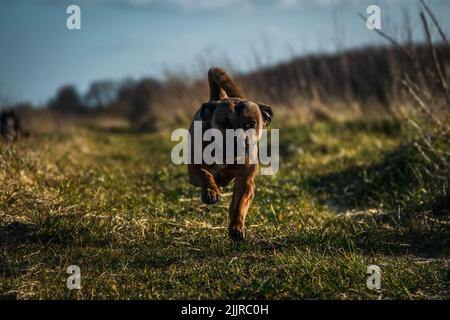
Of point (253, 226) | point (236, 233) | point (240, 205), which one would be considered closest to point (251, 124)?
point (240, 205)

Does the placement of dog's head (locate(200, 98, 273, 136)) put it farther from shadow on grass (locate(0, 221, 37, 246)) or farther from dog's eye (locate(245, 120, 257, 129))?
shadow on grass (locate(0, 221, 37, 246))

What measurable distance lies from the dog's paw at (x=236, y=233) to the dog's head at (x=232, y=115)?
2.60ft

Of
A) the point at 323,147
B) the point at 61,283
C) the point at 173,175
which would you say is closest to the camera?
the point at 61,283

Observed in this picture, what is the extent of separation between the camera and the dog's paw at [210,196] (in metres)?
5.09

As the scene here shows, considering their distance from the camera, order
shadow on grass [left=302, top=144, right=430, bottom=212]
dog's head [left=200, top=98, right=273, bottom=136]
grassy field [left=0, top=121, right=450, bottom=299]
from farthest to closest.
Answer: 1. shadow on grass [left=302, top=144, right=430, bottom=212]
2. dog's head [left=200, top=98, right=273, bottom=136]
3. grassy field [left=0, top=121, right=450, bottom=299]

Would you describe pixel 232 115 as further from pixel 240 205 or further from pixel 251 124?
pixel 240 205

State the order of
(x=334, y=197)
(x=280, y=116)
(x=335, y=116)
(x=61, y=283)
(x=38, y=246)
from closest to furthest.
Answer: (x=61, y=283) < (x=38, y=246) < (x=334, y=197) < (x=335, y=116) < (x=280, y=116)

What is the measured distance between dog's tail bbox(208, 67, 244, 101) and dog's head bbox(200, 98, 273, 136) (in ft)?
2.30

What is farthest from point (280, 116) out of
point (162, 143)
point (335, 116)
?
point (162, 143)

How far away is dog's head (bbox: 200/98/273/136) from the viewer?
503 centimetres

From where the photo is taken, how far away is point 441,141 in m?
7.86

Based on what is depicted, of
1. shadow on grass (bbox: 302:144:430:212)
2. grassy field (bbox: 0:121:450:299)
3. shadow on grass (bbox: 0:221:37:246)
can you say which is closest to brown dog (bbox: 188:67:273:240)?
grassy field (bbox: 0:121:450:299)

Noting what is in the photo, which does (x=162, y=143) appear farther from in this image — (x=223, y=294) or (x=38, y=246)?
(x=223, y=294)
